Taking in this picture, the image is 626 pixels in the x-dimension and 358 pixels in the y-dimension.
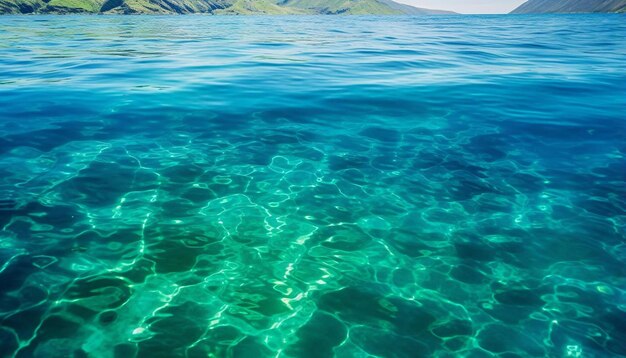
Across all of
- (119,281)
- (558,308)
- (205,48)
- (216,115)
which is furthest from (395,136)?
(205,48)

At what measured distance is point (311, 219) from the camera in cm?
774

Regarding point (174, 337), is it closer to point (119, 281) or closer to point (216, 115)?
point (119, 281)

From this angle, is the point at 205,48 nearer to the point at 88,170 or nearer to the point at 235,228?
the point at 88,170

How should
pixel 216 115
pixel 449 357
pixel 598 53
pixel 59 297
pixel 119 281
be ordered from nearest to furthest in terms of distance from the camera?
pixel 449 357 → pixel 59 297 → pixel 119 281 → pixel 216 115 → pixel 598 53

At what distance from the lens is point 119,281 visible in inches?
230

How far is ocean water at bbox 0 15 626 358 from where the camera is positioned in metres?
5.13

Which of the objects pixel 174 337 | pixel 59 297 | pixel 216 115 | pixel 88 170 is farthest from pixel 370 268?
pixel 216 115

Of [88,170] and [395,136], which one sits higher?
[395,136]

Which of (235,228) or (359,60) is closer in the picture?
(235,228)

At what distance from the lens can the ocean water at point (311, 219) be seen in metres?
5.13

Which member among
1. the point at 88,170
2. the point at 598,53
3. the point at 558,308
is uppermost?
the point at 598,53

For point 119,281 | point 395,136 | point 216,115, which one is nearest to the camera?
point 119,281

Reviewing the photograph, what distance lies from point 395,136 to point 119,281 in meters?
8.70

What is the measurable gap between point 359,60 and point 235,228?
1745 cm
